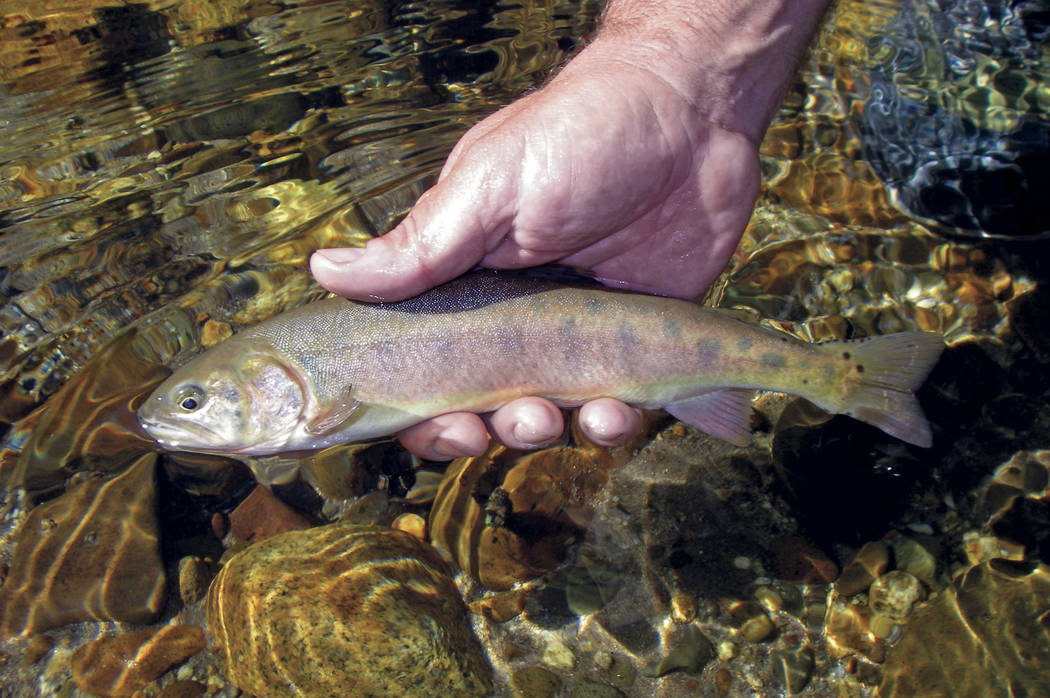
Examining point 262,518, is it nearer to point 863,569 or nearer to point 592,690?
point 592,690

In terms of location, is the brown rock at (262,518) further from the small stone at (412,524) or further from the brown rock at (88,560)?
the small stone at (412,524)

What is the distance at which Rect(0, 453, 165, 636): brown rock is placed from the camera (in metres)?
4.47

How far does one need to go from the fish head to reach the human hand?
652mm

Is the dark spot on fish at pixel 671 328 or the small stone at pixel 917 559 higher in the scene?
the dark spot on fish at pixel 671 328

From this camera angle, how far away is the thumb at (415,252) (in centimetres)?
332

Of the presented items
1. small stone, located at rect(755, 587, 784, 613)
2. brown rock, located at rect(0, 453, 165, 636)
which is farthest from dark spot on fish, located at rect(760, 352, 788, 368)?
brown rock, located at rect(0, 453, 165, 636)

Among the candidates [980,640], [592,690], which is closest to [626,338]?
[592,690]

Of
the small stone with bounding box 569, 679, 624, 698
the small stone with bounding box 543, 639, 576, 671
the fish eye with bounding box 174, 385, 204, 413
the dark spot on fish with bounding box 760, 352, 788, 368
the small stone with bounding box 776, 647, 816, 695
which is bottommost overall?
the small stone with bounding box 776, 647, 816, 695

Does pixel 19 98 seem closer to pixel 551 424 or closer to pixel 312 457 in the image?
pixel 312 457

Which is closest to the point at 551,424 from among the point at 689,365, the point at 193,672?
the point at 689,365

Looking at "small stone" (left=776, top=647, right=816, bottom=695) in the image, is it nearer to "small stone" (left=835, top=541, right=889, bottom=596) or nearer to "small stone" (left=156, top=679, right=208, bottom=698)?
"small stone" (left=835, top=541, right=889, bottom=596)

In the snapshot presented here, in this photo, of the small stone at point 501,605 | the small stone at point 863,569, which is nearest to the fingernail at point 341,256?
the small stone at point 501,605

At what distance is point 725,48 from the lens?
4.18 m

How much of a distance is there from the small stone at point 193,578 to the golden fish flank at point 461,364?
1.46 meters
